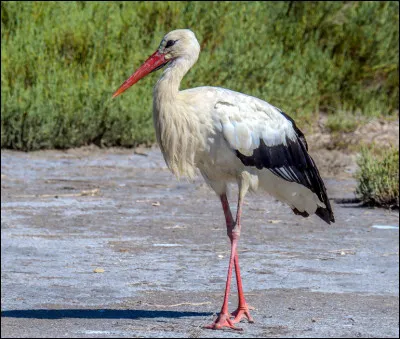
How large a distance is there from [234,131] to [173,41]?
0.77 metres

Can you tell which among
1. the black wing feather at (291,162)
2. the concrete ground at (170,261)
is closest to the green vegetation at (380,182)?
the concrete ground at (170,261)

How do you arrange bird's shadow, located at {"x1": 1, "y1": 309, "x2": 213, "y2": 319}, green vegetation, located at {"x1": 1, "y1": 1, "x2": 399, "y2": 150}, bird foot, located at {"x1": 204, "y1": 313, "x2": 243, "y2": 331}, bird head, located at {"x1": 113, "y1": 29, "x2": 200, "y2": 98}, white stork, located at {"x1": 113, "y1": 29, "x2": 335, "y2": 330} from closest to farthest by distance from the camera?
bird foot, located at {"x1": 204, "y1": 313, "x2": 243, "y2": 331} < bird's shadow, located at {"x1": 1, "y1": 309, "x2": 213, "y2": 319} < white stork, located at {"x1": 113, "y1": 29, "x2": 335, "y2": 330} < bird head, located at {"x1": 113, "y1": 29, "x2": 200, "y2": 98} < green vegetation, located at {"x1": 1, "y1": 1, "x2": 399, "y2": 150}

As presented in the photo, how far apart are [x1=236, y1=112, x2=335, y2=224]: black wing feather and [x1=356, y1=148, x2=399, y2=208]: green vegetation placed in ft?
12.0

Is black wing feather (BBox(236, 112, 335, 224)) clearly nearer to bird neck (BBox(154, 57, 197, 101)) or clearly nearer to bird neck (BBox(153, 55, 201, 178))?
bird neck (BBox(153, 55, 201, 178))

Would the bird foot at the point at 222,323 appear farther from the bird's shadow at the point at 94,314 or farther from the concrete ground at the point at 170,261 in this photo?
the bird's shadow at the point at 94,314

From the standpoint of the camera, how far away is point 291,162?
7492mm

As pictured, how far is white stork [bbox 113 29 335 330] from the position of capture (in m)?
7.05

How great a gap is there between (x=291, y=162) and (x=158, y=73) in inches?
329

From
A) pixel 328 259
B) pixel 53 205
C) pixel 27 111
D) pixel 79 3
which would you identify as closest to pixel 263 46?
pixel 79 3

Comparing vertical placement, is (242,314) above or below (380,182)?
above

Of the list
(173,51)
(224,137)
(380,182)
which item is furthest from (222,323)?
(380,182)

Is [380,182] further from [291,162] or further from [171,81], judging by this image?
[171,81]

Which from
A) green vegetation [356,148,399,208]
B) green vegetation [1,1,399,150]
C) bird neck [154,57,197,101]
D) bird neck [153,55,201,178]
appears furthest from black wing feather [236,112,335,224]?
green vegetation [1,1,399,150]

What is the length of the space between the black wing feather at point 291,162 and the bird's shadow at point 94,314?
3.63ft
